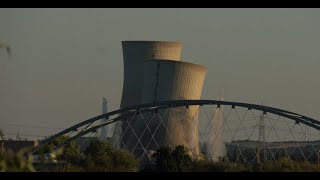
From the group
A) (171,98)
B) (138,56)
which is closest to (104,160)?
Answer: (171,98)

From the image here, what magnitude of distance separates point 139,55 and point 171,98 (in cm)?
841

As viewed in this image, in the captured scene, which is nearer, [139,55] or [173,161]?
[173,161]

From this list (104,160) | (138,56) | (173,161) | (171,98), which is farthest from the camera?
(138,56)

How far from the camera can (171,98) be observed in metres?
97.4

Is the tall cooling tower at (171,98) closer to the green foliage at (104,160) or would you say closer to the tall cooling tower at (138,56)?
the tall cooling tower at (138,56)

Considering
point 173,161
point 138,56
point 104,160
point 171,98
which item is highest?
point 138,56

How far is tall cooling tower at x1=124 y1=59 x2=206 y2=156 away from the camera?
93.3m

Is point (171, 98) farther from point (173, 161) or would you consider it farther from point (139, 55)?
point (173, 161)

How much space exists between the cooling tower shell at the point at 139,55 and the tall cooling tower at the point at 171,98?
9.32 feet

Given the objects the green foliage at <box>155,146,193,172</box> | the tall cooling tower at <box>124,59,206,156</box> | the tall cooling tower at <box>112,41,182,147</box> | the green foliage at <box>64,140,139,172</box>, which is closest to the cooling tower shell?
the tall cooling tower at <box>112,41,182,147</box>

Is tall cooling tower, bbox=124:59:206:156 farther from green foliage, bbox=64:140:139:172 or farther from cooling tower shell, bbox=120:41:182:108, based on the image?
green foliage, bbox=64:140:139:172

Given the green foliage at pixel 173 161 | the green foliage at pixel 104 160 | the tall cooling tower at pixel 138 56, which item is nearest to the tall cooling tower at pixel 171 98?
the tall cooling tower at pixel 138 56
